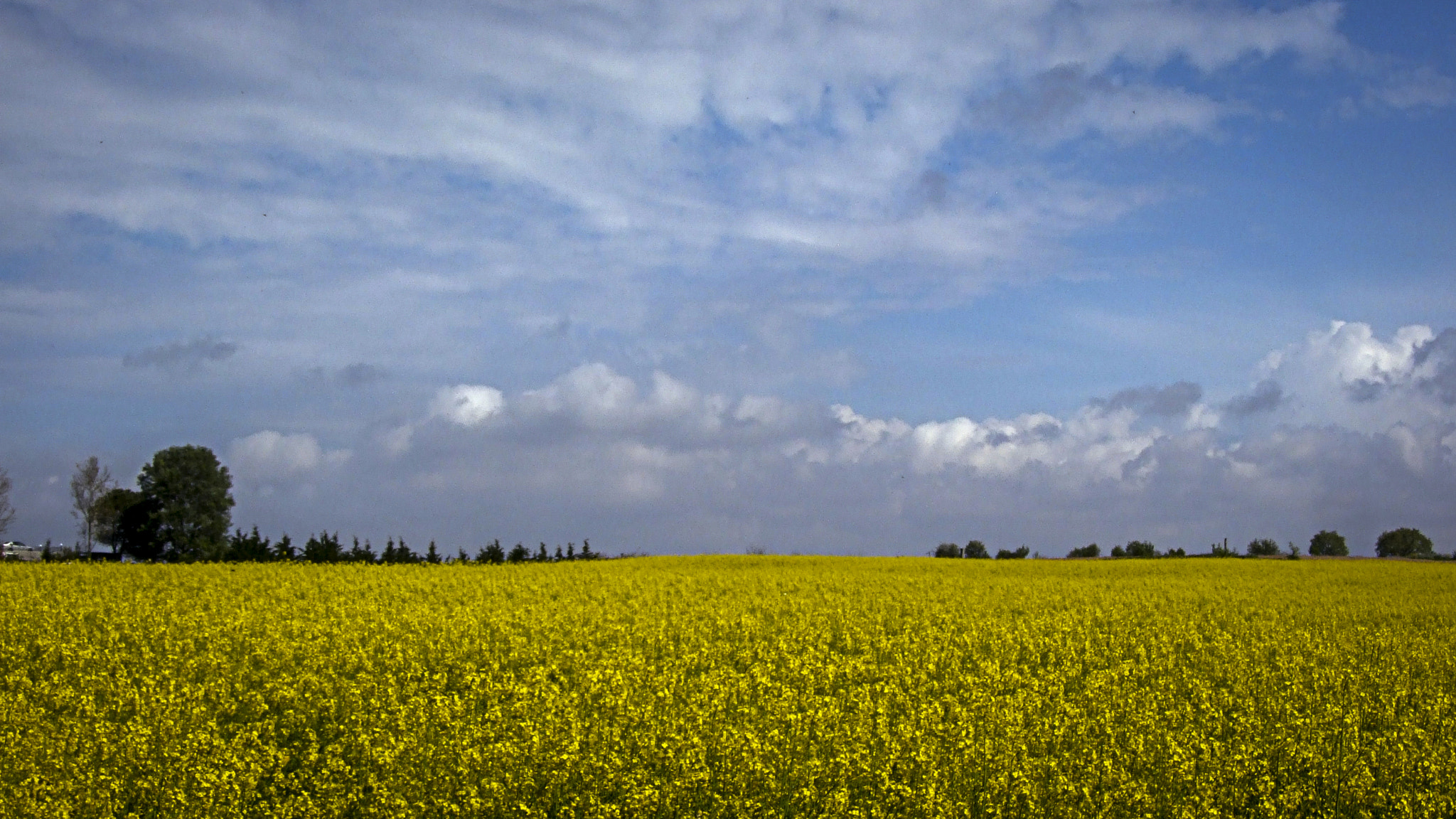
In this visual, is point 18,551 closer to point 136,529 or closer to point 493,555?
point 136,529

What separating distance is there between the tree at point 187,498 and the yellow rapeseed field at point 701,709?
40.6 meters

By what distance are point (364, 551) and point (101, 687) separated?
87.1 ft

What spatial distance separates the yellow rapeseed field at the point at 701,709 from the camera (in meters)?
8.35

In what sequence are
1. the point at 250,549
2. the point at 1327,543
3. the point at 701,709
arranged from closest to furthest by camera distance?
the point at 701,709 → the point at 250,549 → the point at 1327,543

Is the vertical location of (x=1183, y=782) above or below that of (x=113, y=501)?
below

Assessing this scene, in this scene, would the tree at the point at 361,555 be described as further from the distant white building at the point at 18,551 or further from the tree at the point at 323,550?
the distant white building at the point at 18,551

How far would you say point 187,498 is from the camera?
58.3m

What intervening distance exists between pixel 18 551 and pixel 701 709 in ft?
231

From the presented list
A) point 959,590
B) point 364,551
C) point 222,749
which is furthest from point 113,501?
point 222,749

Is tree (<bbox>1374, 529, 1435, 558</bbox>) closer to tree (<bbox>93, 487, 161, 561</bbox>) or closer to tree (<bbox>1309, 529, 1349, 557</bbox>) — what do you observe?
tree (<bbox>1309, 529, 1349, 557</bbox>)

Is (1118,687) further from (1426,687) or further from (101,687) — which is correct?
(101,687)

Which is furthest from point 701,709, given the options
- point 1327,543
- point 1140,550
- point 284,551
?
point 1327,543

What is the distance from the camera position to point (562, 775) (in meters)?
8.45

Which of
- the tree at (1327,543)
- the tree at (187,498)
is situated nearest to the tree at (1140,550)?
the tree at (1327,543)
